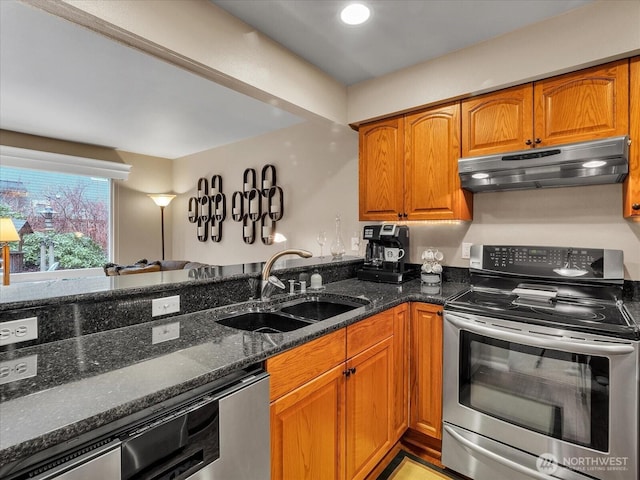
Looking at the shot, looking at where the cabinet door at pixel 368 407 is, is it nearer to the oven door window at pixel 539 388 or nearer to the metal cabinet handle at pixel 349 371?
the metal cabinet handle at pixel 349 371

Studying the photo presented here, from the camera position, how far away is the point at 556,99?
1880 mm

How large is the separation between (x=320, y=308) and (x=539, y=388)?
114 cm

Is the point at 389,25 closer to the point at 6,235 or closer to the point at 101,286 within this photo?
the point at 101,286

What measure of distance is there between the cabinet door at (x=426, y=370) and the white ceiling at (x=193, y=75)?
1.62 m

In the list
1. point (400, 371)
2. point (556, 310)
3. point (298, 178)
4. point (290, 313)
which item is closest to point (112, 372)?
point (290, 313)

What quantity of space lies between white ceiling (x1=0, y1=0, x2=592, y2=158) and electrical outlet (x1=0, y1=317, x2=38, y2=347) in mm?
1655

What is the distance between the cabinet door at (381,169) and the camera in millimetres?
2447

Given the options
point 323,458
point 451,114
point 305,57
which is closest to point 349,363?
point 323,458

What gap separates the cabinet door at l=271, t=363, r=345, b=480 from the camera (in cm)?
118

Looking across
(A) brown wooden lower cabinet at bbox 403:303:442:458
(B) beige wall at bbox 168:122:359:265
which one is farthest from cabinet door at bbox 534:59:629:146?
(B) beige wall at bbox 168:122:359:265

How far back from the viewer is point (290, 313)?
1.84 meters

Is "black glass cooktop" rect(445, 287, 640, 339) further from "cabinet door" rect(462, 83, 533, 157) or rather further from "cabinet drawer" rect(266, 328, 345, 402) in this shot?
"cabinet door" rect(462, 83, 533, 157)

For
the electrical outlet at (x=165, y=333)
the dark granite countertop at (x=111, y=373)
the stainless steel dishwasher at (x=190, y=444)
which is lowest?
the stainless steel dishwasher at (x=190, y=444)

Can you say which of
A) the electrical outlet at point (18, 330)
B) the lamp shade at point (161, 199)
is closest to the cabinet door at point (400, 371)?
the electrical outlet at point (18, 330)
